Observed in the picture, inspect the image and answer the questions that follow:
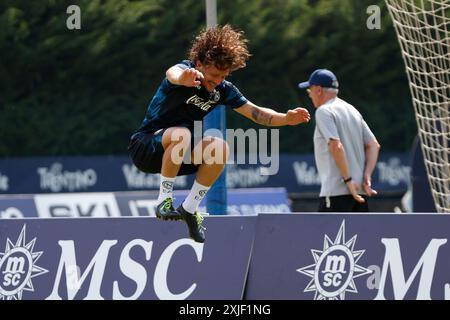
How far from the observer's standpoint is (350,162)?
9320 millimetres

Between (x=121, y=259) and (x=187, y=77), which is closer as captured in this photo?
(x=187, y=77)

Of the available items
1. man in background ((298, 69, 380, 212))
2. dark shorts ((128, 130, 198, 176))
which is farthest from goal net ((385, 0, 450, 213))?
dark shorts ((128, 130, 198, 176))

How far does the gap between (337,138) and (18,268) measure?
2.79 m

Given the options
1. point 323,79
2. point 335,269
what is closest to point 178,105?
point 335,269

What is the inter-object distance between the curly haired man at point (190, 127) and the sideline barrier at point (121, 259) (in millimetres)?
876

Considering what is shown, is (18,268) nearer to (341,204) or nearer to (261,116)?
(261,116)

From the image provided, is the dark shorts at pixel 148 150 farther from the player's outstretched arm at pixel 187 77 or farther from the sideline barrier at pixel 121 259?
the sideline barrier at pixel 121 259

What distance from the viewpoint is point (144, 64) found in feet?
81.1

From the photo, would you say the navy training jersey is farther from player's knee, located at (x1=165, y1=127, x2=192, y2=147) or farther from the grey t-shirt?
the grey t-shirt

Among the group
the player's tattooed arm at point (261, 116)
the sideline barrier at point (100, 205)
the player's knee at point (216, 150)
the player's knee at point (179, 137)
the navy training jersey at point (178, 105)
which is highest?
the navy training jersey at point (178, 105)

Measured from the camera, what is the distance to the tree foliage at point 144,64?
23094 millimetres

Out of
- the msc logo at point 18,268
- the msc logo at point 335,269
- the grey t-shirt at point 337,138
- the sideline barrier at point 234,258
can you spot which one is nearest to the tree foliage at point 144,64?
the grey t-shirt at point 337,138

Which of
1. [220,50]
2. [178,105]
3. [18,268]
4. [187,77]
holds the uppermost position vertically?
[220,50]
